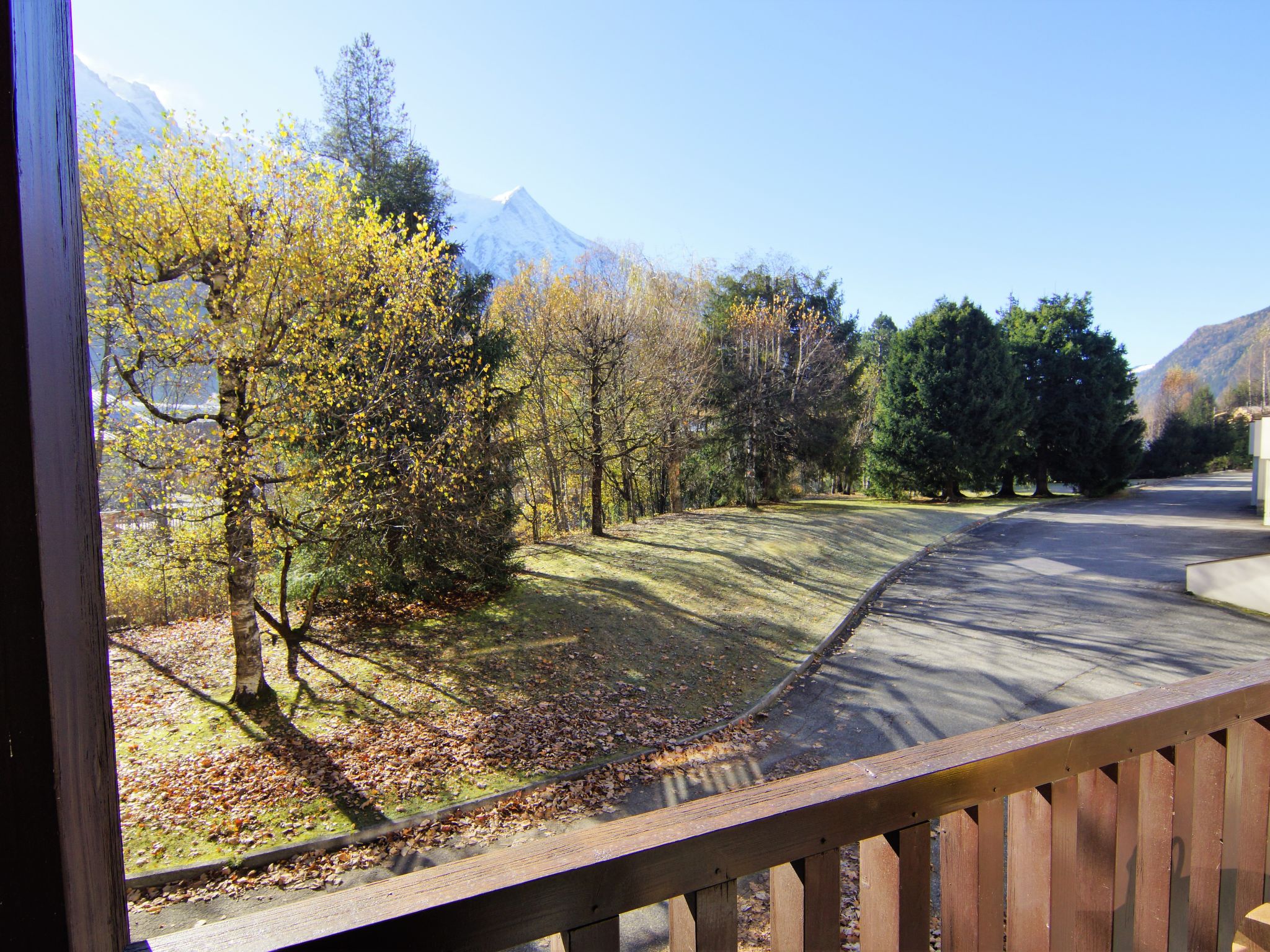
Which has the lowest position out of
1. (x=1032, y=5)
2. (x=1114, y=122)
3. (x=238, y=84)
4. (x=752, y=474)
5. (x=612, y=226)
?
(x=752, y=474)

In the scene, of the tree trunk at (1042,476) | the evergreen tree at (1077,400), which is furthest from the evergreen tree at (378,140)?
the tree trunk at (1042,476)

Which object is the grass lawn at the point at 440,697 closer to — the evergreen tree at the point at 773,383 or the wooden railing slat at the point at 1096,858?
the wooden railing slat at the point at 1096,858

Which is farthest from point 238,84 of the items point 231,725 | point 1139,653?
point 1139,653

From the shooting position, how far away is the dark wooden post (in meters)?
0.50

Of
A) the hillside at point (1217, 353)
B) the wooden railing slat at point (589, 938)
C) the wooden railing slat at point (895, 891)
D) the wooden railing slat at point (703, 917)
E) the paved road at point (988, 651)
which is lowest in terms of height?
the paved road at point (988, 651)

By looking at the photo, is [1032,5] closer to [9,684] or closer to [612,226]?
[9,684]

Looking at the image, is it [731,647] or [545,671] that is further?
[731,647]

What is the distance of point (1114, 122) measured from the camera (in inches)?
229

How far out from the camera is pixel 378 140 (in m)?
11.8

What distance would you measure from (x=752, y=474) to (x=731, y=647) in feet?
42.4

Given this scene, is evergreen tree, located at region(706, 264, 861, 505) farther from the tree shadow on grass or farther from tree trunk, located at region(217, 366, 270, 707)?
the tree shadow on grass

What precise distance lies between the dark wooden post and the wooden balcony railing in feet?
0.50

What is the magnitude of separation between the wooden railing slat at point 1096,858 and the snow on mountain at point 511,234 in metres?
13.4

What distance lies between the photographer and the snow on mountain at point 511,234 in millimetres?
18328
